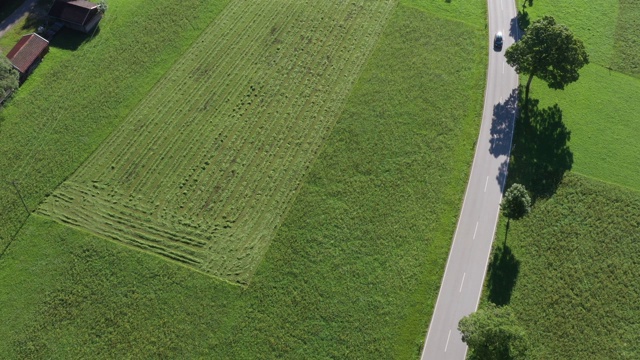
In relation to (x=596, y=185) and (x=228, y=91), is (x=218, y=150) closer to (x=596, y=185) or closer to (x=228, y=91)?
(x=228, y=91)

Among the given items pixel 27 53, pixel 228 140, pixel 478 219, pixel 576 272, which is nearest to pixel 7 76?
pixel 27 53

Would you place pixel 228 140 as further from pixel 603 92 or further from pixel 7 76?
pixel 603 92

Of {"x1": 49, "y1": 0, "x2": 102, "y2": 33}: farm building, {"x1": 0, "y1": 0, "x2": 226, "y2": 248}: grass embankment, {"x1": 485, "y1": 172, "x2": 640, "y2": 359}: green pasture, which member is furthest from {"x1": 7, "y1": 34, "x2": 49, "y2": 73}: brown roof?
{"x1": 485, "y1": 172, "x2": 640, "y2": 359}: green pasture

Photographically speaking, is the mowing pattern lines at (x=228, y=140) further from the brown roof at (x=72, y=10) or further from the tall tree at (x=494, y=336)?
the tall tree at (x=494, y=336)

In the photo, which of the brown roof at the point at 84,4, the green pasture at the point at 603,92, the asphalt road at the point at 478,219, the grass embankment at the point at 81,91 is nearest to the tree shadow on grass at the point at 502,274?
the asphalt road at the point at 478,219

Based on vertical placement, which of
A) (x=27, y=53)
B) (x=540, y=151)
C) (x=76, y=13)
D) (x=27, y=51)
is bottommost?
(x=540, y=151)

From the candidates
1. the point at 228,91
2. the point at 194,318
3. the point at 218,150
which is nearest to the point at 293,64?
the point at 228,91
